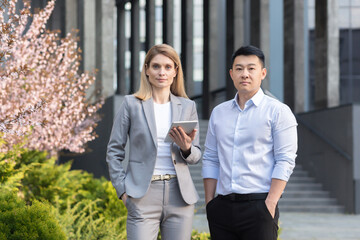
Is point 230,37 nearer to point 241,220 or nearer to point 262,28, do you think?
point 262,28

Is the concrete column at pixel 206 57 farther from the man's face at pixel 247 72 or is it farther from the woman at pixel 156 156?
the man's face at pixel 247 72

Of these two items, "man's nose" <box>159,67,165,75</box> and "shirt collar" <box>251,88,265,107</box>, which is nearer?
"shirt collar" <box>251,88,265,107</box>

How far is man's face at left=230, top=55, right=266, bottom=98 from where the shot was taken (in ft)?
11.0

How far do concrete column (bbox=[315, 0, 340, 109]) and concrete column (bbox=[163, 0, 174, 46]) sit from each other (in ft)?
31.9

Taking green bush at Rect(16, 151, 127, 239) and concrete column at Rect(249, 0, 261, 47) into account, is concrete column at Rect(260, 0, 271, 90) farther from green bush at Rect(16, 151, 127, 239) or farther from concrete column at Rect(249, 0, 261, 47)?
green bush at Rect(16, 151, 127, 239)

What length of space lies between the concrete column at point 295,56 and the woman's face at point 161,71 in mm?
12162

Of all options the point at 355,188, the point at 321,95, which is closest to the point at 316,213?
the point at 355,188

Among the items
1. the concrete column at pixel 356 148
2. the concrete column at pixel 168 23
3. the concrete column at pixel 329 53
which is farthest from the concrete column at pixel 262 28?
the concrete column at pixel 168 23

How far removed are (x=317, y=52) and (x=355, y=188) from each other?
159 inches

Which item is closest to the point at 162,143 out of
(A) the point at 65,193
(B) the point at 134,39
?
(A) the point at 65,193

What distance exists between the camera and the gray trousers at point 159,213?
142 inches

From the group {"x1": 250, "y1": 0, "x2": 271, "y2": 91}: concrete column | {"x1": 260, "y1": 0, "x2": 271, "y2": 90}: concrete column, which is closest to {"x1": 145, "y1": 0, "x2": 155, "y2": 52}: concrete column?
{"x1": 250, "y1": 0, "x2": 271, "y2": 91}: concrete column

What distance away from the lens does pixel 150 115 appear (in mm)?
3688

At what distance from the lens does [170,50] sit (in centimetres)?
369
